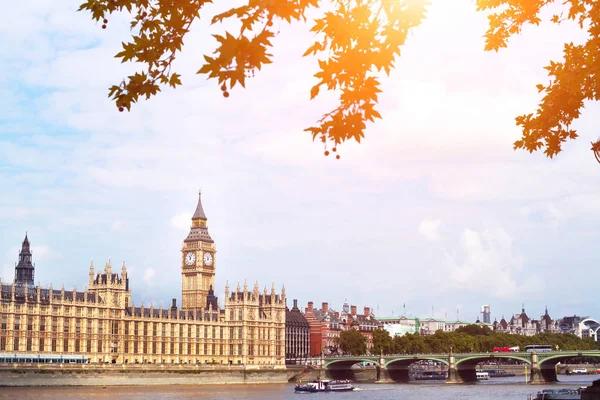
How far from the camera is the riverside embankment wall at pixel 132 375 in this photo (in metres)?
95.1

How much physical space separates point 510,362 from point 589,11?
187528mm

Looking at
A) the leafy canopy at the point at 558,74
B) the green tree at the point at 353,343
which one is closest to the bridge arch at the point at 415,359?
the green tree at the point at 353,343

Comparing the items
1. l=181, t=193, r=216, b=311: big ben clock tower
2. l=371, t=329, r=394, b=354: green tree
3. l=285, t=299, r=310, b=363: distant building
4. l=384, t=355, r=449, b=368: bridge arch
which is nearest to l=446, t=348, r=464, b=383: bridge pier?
l=384, t=355, r=449, b=368: bridge arch

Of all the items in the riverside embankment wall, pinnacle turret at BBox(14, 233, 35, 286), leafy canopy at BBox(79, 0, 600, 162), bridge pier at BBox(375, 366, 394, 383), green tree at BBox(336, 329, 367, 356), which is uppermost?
pinnacle turret at BBox(14, 233, 35, 286)

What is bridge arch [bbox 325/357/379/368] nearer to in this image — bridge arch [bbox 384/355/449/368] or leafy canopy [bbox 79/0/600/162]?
bridge arch [bbox 384/355/449/368]

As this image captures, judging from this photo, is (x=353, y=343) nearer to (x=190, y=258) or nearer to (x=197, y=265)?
(x=197, y=265)

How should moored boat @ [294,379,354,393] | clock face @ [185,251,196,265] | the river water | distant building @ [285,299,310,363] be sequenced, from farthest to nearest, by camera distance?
distant building @ [285,299,310,363]
clock face @ [185,251,196,265]
moored boat @ [294,379,354,393]
the river water

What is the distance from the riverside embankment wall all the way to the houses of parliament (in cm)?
701

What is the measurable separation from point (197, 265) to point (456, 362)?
5114cm

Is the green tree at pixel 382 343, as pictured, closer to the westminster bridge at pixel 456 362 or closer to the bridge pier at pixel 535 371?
the westminster bridge at pixel 456 362

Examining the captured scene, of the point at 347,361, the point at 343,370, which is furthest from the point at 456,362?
the point at 343,370

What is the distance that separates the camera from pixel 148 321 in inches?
4852

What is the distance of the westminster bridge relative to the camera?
399 feet

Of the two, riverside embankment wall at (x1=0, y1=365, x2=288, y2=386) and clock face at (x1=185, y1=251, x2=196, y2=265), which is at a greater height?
clock face at (x1=185, y1=251, x2=196, y2=265)
